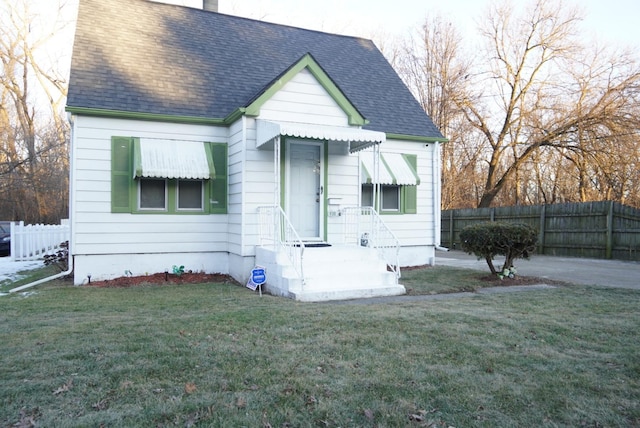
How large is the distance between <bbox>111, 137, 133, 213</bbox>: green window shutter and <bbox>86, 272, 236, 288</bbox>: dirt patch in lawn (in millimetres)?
1428

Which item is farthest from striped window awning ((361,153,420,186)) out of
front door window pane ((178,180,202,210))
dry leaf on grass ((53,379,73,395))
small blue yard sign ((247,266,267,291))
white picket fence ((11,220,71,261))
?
white picket fence ((11,220,71,261))

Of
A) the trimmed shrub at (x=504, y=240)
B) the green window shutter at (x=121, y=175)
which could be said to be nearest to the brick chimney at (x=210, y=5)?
the green window shutter at (x=121, y=175)

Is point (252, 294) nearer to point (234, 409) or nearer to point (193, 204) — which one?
point (193, 204)

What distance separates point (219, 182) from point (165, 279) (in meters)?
2.39

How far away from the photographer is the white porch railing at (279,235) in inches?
335

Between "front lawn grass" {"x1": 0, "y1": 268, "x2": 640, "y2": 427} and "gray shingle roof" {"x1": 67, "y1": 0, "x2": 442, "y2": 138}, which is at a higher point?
"gray shingle roof" {"x1": 67, "y1": 0, "x2": 442, "y2": 138}

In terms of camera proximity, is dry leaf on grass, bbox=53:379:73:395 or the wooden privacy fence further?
the wooden privacy fence

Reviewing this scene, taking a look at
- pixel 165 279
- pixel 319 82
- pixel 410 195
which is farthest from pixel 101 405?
pixel 410 195

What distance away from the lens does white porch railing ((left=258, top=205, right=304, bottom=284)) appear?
851 cm

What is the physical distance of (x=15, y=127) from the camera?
29.0 m

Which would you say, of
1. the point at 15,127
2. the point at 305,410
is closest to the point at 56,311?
the point at 305,410

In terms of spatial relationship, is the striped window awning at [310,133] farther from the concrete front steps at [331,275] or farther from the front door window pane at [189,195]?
the concrete front steps at [331,275]

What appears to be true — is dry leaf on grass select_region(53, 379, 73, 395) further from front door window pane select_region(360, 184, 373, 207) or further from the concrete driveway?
the concrete driveway

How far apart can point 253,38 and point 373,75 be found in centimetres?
369
